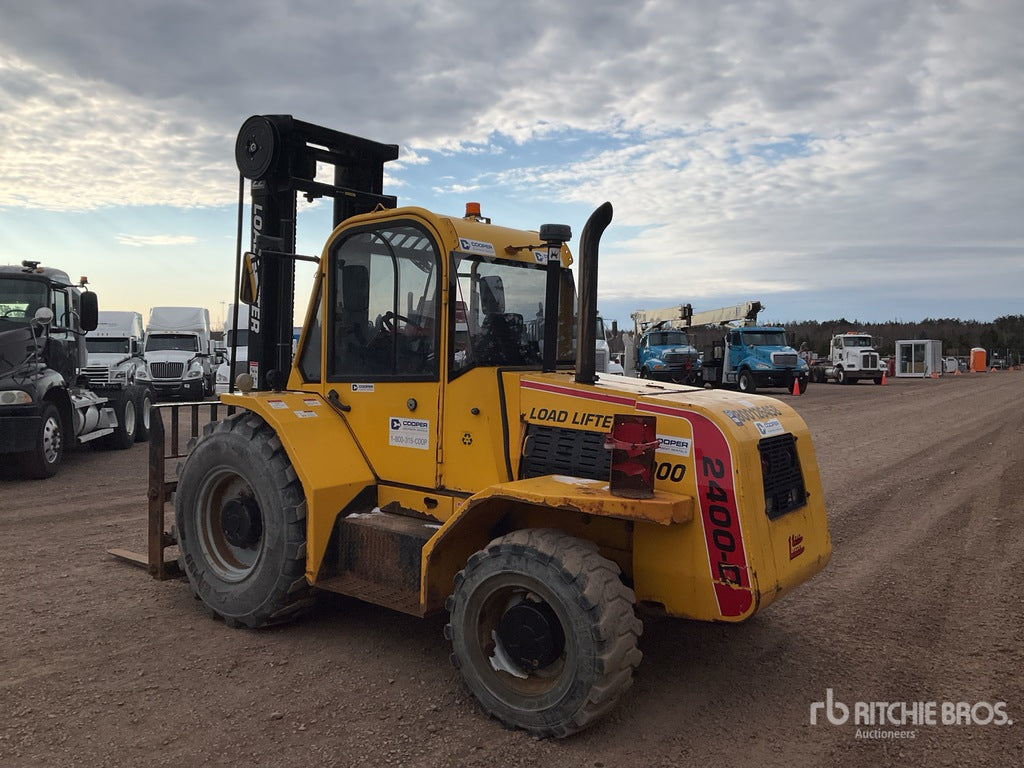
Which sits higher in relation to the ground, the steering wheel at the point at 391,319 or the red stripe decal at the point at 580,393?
the steering wheel at the point at 391,319

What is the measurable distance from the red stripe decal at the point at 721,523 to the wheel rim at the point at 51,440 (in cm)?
984

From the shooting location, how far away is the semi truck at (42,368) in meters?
10.2

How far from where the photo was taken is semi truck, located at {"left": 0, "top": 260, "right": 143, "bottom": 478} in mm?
10227

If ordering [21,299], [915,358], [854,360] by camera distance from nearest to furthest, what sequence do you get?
[21,299]
[854,360]
[915,358]

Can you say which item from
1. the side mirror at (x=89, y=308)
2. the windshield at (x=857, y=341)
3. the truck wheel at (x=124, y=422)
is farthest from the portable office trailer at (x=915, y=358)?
the side mirror at (x=89, y=308)

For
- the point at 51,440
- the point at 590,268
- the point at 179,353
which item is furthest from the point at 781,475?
the point at 179,353

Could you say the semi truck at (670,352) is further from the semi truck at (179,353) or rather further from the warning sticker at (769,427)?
the warning sticker at (769,427)

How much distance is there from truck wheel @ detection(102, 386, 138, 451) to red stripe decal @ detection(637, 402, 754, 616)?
41.2ft

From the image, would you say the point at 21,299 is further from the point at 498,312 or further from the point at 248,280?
the point at 498,312

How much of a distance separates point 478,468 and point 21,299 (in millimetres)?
9495

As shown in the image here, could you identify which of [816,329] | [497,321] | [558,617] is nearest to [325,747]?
[558,617]

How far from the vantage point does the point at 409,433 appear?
472 centimetres

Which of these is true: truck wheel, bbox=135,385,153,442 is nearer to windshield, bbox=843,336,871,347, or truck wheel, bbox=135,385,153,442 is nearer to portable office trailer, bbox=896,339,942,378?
windshield, bbox=843,336,871,347

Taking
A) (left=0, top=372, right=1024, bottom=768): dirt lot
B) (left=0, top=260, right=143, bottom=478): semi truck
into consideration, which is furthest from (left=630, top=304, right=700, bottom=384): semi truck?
(left=0, top=372, right=1024, bottom=768): dirt lot
